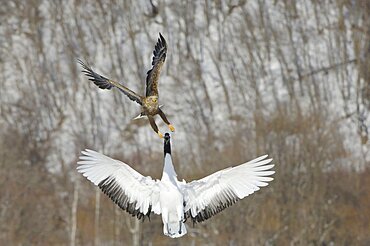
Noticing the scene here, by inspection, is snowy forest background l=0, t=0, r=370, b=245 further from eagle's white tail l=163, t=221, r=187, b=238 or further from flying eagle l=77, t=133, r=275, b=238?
eagle's white tail l=163, t=221, r=187, b=238

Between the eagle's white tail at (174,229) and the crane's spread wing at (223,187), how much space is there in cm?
40

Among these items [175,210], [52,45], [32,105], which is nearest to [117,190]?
[175,210]

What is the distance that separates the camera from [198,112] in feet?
99.6

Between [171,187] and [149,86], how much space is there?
45.6 inches

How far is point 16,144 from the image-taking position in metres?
29.1

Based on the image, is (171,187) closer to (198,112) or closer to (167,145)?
(167,145)

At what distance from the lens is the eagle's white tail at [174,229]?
817cm

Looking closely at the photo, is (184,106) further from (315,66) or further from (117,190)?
(117,190)

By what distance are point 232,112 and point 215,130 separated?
3.27ft

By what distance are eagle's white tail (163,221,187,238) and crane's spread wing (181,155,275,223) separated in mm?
401

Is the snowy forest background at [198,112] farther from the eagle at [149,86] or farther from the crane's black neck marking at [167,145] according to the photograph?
the crane's black neck marking at [167,145]

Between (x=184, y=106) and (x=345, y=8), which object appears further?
(x=345, y=8)

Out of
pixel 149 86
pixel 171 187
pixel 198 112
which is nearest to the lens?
pixel 171 187

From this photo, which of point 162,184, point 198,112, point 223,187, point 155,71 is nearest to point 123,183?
point 162,184
